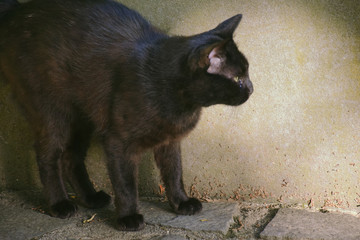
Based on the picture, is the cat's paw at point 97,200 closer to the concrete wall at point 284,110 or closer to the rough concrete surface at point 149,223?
the rough concrete surface at point 149,223

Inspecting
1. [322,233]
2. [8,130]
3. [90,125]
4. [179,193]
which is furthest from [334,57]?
[8,130]

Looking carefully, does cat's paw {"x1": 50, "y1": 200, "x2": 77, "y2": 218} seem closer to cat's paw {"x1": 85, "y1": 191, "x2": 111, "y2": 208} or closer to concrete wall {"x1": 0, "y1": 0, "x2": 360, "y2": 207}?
cat's paw {"x1": 85, "y1": 191, "x2": 111, "y2": 208}

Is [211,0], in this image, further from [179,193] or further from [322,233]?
[322,233]

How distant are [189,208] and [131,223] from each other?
0.37 m

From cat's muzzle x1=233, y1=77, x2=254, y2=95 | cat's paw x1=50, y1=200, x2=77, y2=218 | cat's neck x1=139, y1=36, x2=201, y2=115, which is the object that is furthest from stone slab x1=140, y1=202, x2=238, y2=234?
cat's muzzle x1=233, y1=77, x2=254, y2=95

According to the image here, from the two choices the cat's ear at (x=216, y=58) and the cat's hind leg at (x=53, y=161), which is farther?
the cat's hind leg at (x=53, y=161)

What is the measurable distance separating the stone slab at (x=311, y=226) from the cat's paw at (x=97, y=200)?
103cm

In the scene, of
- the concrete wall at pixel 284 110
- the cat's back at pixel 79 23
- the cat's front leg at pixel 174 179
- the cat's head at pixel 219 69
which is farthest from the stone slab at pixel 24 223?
the cat's head at pixel 219 69

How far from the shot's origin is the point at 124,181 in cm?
269

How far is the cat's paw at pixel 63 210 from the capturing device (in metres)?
2.91

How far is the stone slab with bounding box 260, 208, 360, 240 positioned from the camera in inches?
101

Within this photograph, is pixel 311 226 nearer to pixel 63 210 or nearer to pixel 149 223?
pixel 149 223

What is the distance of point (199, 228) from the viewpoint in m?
2.70

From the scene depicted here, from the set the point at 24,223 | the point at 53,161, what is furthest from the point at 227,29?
the point at 24,223
